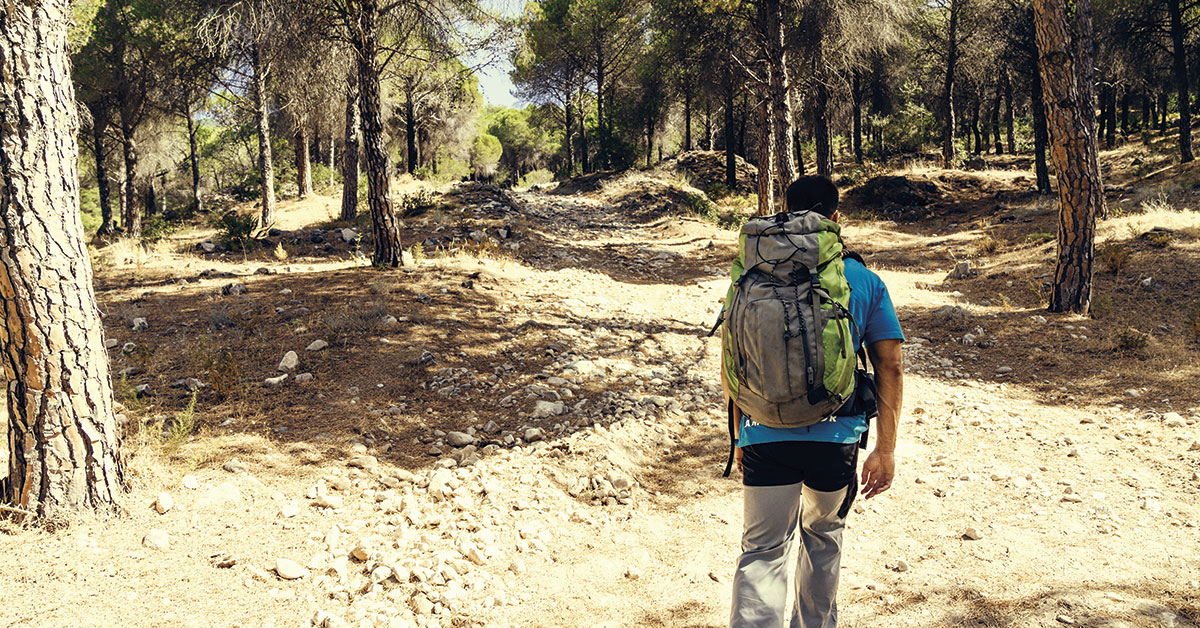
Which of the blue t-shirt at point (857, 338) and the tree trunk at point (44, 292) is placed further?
the tree trunk at point (44, 292)

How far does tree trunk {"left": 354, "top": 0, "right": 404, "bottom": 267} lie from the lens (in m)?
9.83

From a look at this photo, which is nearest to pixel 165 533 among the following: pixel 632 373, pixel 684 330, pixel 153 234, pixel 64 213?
pixel 64 213

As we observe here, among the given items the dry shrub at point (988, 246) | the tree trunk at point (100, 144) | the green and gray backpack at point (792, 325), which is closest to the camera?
the green and gray backpack at point (792, 325)

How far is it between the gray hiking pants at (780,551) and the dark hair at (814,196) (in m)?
1.09

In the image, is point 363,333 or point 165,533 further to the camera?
point 363,333

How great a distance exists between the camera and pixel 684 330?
853 cm

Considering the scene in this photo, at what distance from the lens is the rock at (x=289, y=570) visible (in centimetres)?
338

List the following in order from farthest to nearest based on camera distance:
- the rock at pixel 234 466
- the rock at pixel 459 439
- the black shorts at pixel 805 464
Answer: the rock at pixel 459 439 < the rock at pixel 234 466 < the black shorts at pixel 805 464

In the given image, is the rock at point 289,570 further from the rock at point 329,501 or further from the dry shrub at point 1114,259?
the dry shrub at point 1114,259

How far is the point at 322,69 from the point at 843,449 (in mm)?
12557

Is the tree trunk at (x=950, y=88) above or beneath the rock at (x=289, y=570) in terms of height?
above

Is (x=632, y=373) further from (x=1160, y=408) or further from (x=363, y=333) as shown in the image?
(x=1160, y=408)

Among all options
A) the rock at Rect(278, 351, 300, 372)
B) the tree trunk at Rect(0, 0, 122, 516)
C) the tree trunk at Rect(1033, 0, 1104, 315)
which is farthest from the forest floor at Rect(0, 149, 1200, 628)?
the tree trunk at Rect(1033, 0, 1104, 315)

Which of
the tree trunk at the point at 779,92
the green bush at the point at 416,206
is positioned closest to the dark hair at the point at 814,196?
the tree trunk at the point at 779,92
